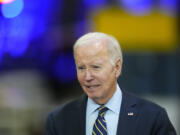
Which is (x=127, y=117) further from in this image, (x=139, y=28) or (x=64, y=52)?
(x=64, y=52)

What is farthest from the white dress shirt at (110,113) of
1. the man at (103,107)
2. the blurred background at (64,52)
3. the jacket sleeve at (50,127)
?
the blurred background at (64,52)

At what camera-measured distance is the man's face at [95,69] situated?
3.67 metres

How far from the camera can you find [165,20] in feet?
36.7

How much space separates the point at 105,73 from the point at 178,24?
9831 millimetres

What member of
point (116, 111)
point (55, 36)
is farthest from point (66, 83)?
point (116, 111)

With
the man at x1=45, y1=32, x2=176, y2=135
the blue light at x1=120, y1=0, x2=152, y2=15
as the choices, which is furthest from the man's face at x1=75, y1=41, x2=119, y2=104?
the blue light at x1=120, y1=0, x2=152, y2=15

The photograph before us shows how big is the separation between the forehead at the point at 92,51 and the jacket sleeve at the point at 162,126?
1.94ft

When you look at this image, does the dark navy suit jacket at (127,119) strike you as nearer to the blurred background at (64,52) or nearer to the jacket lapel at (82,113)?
the jacket lapel at (82,113)

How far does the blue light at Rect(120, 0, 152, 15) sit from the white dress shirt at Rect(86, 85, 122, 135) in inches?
349

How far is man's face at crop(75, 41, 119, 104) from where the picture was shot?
367 cm

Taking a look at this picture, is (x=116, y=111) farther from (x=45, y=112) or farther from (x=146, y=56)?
(x=146, y=56)

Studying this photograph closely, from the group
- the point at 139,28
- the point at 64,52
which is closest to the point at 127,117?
the point at 139,28

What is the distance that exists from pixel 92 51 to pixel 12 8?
571cm

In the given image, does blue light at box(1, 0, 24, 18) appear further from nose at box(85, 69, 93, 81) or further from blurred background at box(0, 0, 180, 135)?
nose at box(85, 69, 93, 81)
